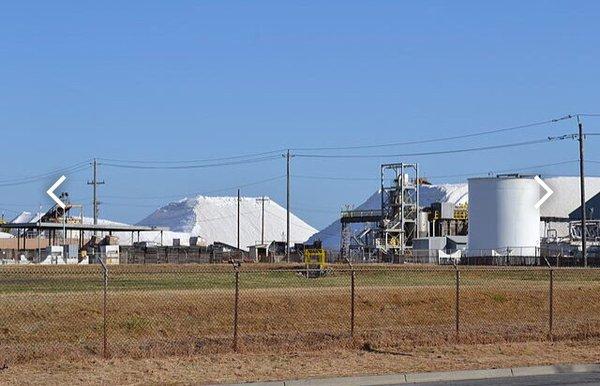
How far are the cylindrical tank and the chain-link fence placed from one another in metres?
47.5

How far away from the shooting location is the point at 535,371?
682 inches

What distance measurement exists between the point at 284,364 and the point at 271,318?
1015 centimetres

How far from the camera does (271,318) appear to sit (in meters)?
27.6

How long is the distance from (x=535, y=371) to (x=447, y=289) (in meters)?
17.7

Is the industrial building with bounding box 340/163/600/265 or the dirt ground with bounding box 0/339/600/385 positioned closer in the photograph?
the dirt ground with bounding box 0/339/600/385

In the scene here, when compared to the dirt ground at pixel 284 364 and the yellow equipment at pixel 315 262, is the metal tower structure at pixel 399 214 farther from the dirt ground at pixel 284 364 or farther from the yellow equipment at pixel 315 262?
the dirt ground at pixel 284 364

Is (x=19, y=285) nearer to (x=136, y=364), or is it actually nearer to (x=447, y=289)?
(x=447, y=289)

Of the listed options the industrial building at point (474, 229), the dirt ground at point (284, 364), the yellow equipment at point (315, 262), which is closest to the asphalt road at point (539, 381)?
the dirt ground at point (284, 364)

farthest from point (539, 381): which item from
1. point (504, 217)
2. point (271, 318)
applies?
point (504, 217)

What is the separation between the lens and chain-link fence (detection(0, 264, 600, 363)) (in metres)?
20.2

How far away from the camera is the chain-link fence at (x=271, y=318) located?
20250mm

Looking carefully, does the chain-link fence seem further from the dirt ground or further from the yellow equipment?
the yellow equipment

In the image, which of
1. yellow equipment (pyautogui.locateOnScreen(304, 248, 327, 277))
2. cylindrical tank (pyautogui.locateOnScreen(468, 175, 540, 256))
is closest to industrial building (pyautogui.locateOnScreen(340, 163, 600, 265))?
cylindrical tank (pyautogui.locateOnScreen(468, 175, 540, 256))

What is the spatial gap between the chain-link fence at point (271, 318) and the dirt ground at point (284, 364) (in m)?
0.91
